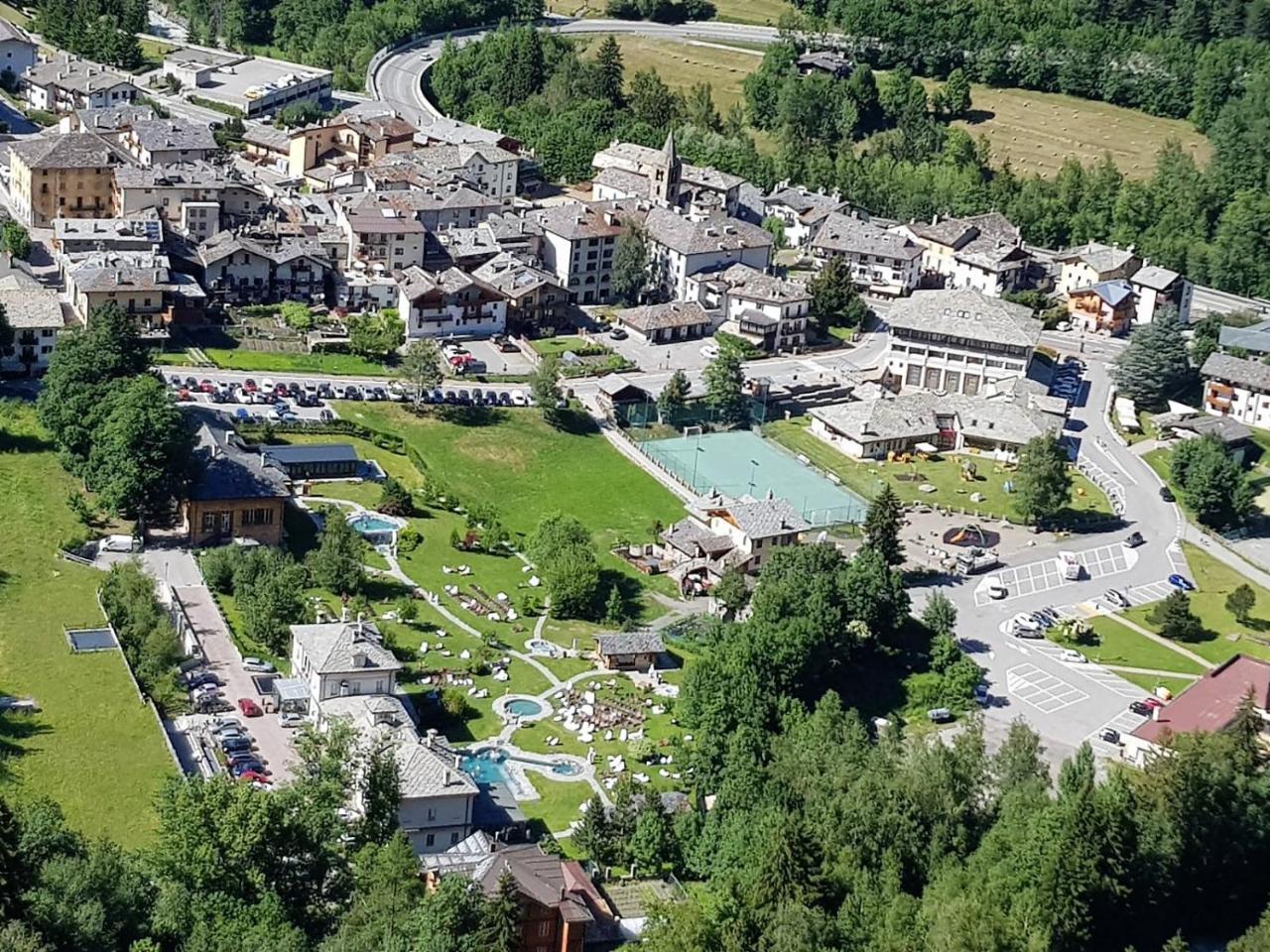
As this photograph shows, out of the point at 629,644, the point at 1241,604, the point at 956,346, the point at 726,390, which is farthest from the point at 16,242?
the point at 1241,604

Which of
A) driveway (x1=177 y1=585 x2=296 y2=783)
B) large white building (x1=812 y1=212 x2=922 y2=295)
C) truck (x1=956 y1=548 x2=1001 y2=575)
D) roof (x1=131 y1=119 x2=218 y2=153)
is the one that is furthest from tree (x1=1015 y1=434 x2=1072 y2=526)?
roof (x1=131 y1=119 x2=218 y2=153)

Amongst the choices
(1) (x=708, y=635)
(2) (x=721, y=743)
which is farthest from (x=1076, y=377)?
(2) (x=721, y=743)

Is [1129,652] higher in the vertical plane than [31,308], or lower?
lower

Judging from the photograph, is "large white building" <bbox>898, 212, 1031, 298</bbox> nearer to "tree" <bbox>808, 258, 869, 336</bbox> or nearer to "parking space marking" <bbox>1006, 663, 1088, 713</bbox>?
"tree" <bbox>808, 258, 869, 336</bbox>

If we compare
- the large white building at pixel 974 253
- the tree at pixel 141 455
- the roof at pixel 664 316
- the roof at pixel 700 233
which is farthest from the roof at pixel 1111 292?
the tree at pixel 141 455

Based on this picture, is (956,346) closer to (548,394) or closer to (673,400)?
(673,400)
